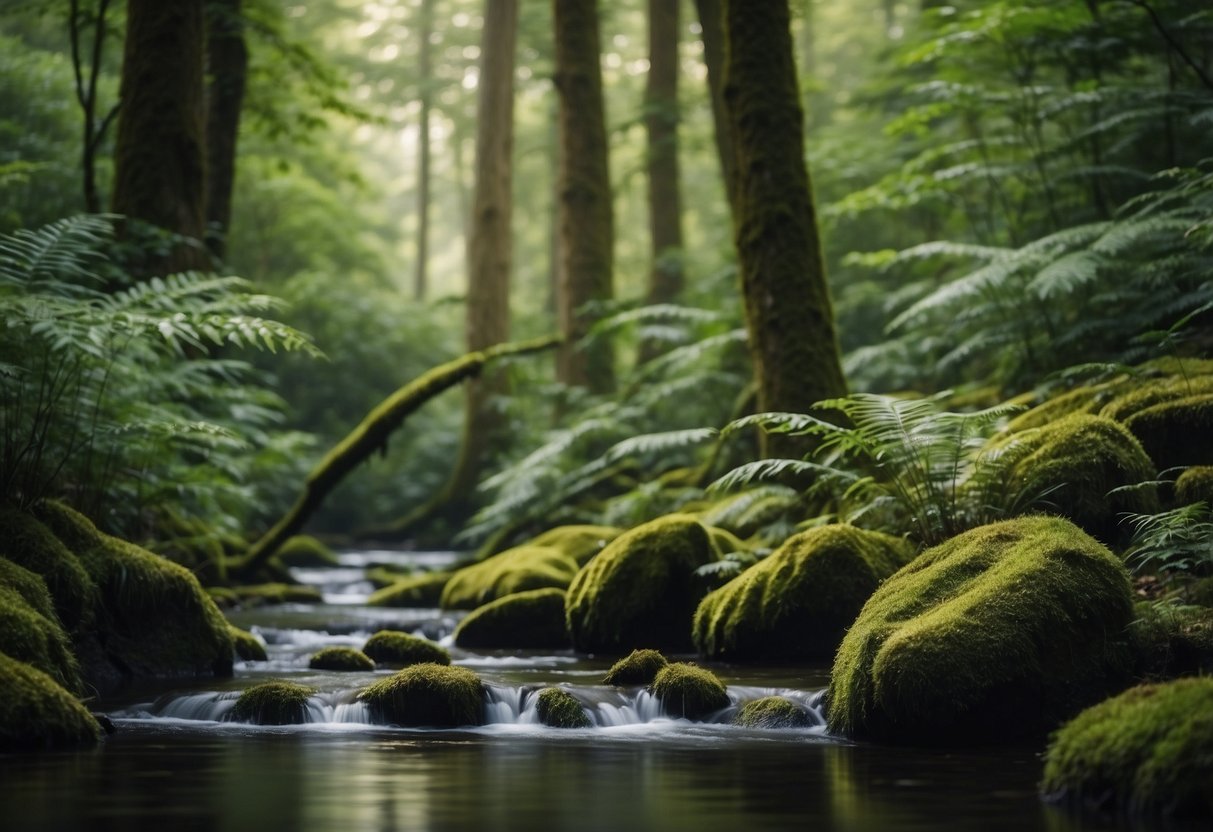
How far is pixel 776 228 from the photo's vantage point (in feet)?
35.6

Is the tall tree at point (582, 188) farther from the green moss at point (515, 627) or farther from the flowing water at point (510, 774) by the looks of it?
the flowing water at point (510, 774)

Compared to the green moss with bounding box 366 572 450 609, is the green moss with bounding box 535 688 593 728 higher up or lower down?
lower down

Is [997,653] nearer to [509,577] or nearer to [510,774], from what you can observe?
[510,774]

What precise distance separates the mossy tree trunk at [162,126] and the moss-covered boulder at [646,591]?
5883 millimetres

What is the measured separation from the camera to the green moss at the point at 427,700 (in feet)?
22.6

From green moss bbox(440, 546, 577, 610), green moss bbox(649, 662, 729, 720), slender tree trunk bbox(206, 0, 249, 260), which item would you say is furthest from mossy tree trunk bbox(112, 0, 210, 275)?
green moss bbox(649, 662, 729, 720)

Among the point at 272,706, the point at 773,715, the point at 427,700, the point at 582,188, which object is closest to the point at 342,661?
the point at 272,706

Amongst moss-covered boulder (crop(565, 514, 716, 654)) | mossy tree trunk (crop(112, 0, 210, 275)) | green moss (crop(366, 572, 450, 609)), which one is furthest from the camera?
green moss (crop(366, 572, 450, 609))

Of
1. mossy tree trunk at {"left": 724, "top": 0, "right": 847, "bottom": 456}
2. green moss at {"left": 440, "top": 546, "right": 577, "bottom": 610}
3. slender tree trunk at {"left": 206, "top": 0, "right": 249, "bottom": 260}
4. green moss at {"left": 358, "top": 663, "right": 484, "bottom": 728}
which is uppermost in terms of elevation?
slender tree trunk at {"left": 206, "top": 0, "right": 249, "bottom": 260}

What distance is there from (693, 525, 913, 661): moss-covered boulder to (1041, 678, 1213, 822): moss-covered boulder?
11.6 ft

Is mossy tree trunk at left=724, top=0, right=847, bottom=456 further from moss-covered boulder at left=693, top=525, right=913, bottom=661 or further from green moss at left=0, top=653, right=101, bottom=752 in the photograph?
green moss at left=0, top=653, right=101, bottom=752

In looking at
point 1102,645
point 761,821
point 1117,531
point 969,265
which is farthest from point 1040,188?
point 761,821

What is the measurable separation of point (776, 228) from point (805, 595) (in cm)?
392

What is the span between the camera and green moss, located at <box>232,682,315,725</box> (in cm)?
684
